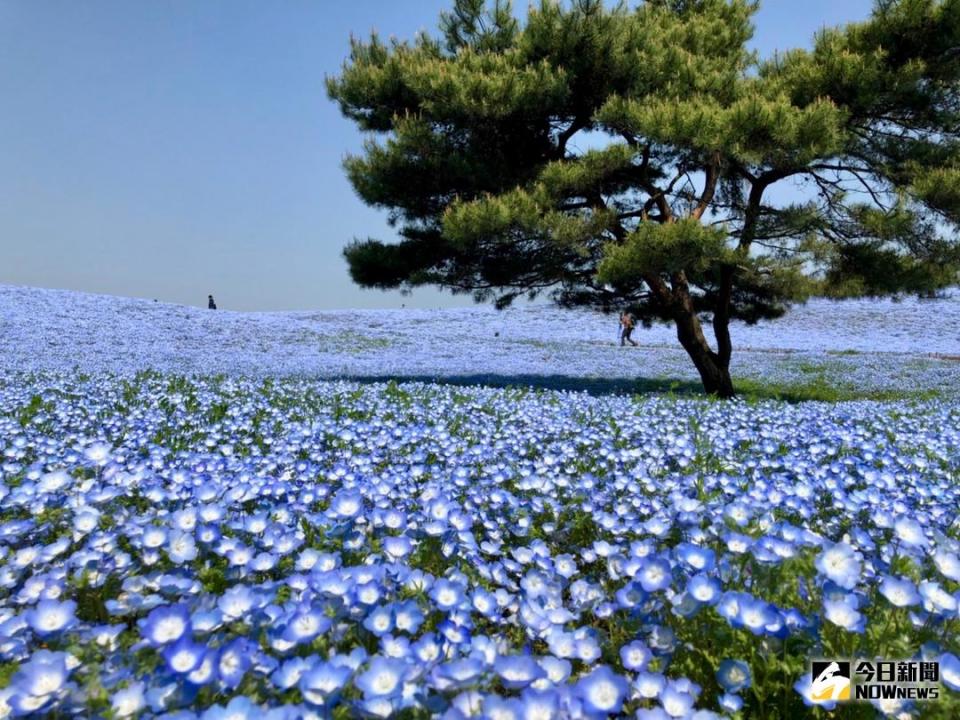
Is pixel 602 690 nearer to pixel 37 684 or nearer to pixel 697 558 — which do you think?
pixel 697 558

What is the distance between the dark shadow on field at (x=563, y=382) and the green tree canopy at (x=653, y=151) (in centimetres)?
130

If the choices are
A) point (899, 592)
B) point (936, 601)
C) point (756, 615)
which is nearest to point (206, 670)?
point (756, 615)

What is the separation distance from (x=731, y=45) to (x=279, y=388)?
11.4 m

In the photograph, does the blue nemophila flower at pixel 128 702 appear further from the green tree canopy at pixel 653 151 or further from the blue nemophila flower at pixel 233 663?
the green tree canopy at pixel 653 151

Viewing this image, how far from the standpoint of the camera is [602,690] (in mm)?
1556

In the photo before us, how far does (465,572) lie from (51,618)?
1465 mm

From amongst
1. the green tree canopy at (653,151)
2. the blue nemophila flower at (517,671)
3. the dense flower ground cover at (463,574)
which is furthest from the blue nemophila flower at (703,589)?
the green tree canopy at (653,151)

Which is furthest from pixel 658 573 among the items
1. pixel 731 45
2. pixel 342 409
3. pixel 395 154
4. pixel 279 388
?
pixel 731 45

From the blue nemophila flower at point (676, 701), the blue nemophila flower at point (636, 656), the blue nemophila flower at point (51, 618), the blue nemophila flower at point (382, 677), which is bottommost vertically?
the blue nemophila flower at point (636, 656)

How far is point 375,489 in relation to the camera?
360cm

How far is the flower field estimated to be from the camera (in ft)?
5.13

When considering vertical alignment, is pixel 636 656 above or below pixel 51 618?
below

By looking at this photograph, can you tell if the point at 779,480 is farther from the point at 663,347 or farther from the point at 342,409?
the point at 663,347

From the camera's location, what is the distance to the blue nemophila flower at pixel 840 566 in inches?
76.3
